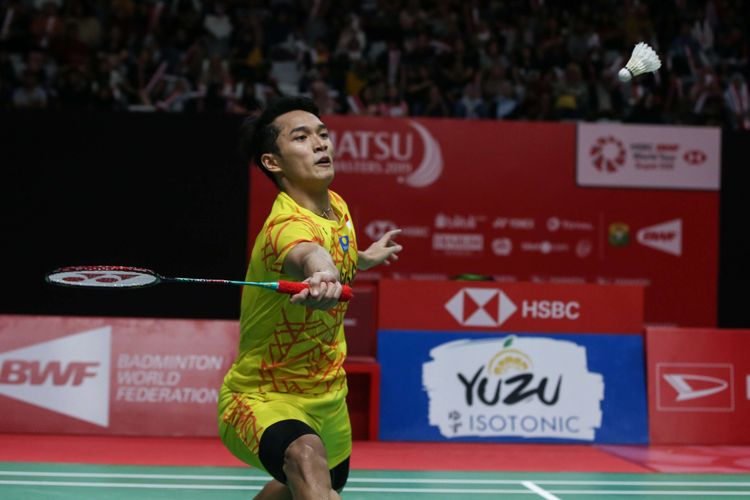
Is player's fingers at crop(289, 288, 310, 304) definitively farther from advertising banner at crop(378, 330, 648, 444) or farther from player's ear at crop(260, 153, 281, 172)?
advertising banner at crop(378, 330, 648, 444)

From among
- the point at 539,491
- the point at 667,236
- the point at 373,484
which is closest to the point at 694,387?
the point at 539,491

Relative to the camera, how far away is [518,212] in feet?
35.1

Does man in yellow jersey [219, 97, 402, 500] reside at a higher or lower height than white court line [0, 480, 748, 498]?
higher

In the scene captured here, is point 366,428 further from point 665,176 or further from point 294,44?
point 294,44

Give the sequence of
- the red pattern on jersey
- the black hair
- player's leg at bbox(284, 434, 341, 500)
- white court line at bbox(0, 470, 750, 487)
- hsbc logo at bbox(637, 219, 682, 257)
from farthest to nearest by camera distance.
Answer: hsbc logo at bbox(637, 219, 682, 257) < white court line at bbox(0, 470, 750, 487) < the black hair < the red pattern on jersey < player's leg at bbox(284, 434, 341, 500)

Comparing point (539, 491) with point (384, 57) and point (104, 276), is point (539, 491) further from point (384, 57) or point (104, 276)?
Result: point (384, 57)

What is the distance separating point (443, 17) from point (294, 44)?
1.86m

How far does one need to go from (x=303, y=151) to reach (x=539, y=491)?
3.26 m

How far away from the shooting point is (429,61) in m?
11.9

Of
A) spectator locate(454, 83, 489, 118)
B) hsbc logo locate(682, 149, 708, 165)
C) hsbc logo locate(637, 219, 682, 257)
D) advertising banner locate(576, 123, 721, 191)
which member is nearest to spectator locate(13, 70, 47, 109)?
spectator locate(454, 83, 489, 118)

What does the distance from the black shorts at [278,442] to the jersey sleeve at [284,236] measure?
1.47 feet

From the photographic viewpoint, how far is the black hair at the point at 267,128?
11.4 feet

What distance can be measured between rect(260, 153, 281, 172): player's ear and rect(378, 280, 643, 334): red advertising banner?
14.0 ft

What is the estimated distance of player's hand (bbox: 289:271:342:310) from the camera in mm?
2674
